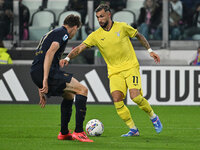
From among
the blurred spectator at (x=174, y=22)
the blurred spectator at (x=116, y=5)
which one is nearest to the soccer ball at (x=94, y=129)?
the blurred spectator at (x=174, y=22)

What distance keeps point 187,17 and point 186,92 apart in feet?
11.7

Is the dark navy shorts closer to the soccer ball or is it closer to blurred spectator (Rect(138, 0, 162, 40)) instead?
the soccer ball

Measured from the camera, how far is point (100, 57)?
16609mm

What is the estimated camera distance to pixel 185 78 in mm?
14688

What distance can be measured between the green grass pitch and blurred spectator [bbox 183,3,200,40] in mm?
3597

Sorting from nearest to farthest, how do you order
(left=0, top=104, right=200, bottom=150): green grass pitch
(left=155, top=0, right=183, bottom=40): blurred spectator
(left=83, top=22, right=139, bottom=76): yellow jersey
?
(left=0, top=104, right=200, bottom=150): green grass pitch → (left=83, top=22, right=139, bottom=76): yellow jersey → (left=155, top=0, right=183, bottom=40): blurred spectator

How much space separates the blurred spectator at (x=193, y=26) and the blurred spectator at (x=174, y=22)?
25 centimetres

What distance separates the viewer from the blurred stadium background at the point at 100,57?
14680mm

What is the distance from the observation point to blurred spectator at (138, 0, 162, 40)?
1727cm

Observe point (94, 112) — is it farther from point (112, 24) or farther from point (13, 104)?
point (112, 24)

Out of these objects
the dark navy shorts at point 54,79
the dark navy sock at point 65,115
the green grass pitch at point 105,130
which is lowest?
the green grass pitch at point 105,130

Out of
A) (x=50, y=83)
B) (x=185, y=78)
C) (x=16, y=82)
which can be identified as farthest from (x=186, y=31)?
(x=50, y=83)

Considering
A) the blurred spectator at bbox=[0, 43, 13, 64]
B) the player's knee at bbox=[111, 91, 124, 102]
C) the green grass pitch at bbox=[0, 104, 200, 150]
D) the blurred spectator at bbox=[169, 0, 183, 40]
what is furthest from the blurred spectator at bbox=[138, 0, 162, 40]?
the player's knee at bbox=[111, 91, 124, 102]

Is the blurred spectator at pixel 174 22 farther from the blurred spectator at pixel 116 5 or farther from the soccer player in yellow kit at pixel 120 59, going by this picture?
the soccer player in yellow kit at pixel 120 59
